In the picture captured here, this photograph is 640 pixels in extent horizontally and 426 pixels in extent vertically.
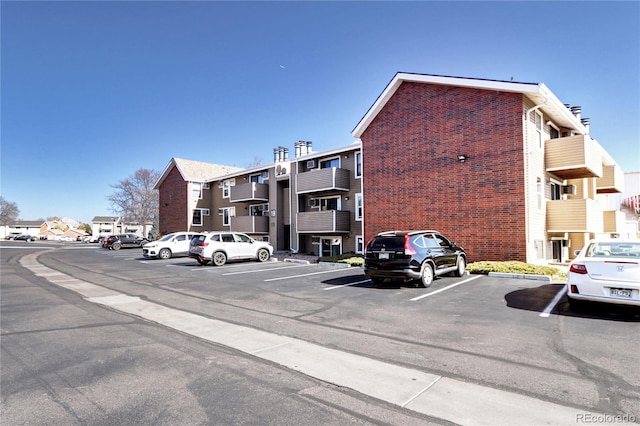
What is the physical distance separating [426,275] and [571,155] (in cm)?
1011

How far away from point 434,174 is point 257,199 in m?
A: 16.4

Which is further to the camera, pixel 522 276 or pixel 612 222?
pixel 612 222

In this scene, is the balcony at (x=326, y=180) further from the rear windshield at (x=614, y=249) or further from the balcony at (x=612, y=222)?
the rear windshield at (x=614, y=249)

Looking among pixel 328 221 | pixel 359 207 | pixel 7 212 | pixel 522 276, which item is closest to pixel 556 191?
pixel 522 276

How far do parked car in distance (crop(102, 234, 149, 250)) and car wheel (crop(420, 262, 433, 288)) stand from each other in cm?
3262

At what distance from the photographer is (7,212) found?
321 feet

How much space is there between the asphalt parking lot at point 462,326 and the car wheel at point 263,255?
760cm

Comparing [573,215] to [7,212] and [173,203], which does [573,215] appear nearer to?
[173,203]

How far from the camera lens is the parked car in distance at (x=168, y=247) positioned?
24.0 meters

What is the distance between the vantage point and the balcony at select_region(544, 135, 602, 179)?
49.9 feet

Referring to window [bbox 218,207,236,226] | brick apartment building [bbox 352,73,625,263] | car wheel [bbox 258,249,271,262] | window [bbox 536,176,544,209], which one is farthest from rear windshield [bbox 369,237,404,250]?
window [bbox 218,207,236,226]

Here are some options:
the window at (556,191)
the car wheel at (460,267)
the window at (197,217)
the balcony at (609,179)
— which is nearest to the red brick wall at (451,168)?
the car wheel at (460,267)

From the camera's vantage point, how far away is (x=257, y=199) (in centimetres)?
2947

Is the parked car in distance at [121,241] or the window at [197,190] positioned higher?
the window at [197,190]
